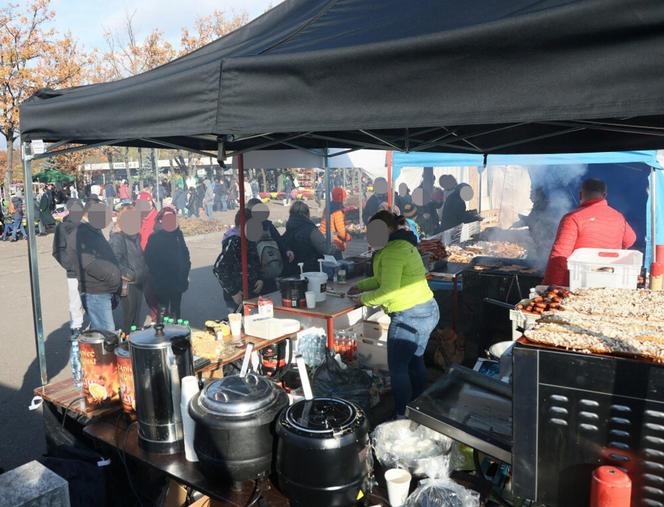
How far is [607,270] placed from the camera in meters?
3.42

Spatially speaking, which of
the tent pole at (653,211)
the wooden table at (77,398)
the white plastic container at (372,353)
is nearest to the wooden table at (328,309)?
the white plastic container at (372,353)

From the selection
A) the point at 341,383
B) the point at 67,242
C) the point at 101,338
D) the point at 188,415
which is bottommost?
the point at 341,383

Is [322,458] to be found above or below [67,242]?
below

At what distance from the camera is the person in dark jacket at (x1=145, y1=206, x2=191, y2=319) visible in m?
6.61

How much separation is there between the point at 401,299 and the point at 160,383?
211cm

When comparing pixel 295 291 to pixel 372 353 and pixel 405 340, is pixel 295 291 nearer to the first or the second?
pixel 372 353

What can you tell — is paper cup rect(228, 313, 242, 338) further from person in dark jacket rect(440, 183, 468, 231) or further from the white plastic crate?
person in dark jacket rect(440, 183, 468, 231)

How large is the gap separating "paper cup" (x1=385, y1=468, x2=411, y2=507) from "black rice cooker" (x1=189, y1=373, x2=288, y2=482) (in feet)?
1.72

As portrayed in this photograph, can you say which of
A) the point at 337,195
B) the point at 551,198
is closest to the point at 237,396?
the point at 337,195

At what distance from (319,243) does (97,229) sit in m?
2.64

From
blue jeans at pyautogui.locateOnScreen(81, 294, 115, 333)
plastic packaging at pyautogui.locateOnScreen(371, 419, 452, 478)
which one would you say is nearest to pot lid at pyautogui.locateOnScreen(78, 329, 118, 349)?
plastic packaging at pyautogui.locateOnScreen(371, 419, 452, 478)

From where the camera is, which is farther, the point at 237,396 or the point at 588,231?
the point at 588,231

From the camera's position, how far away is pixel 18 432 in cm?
448

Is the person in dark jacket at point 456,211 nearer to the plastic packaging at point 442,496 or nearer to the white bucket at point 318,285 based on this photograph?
the white bucket at point 318,285
